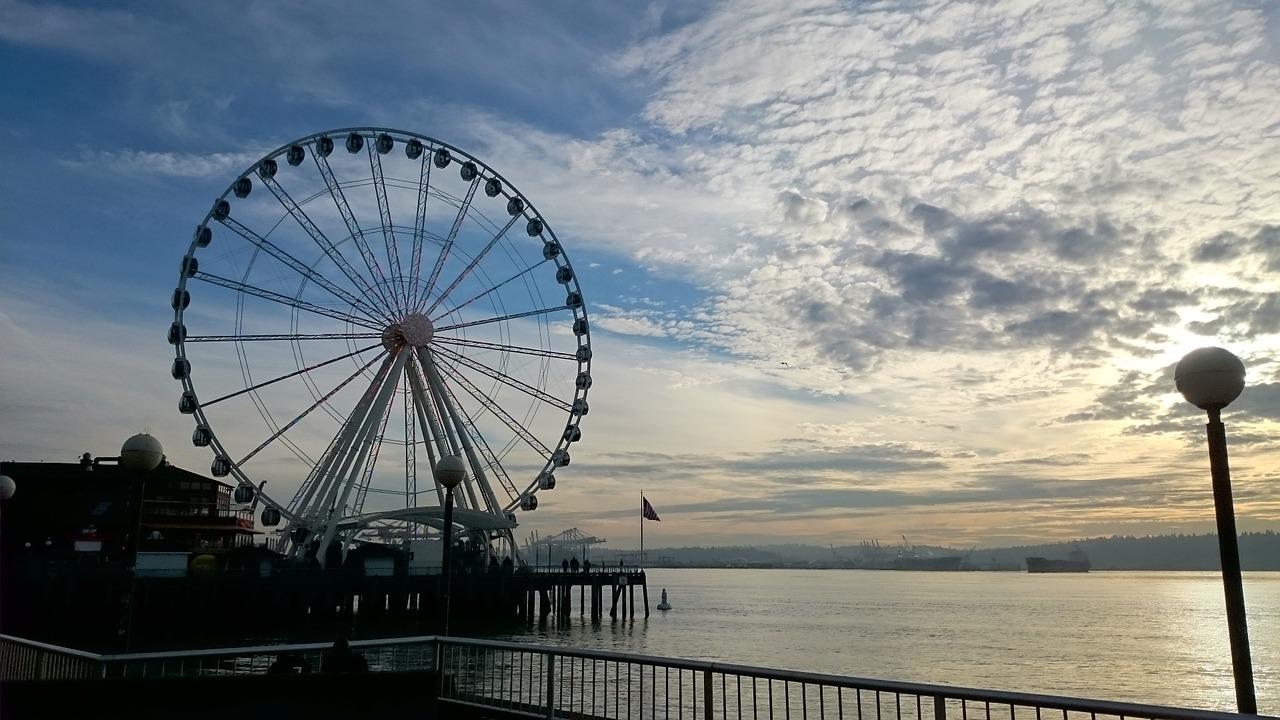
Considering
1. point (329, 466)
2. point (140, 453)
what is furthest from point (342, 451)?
point (140, 453)

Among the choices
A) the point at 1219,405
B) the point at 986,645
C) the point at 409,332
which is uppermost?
the point at 409,332

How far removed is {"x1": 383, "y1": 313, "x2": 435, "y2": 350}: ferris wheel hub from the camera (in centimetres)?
4078

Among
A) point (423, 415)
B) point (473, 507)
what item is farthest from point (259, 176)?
point (473, 507)

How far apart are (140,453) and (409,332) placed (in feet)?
97.3

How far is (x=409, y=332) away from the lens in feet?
134

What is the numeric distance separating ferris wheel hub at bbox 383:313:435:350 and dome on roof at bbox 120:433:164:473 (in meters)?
29.4

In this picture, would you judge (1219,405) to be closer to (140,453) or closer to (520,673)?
(520,673)

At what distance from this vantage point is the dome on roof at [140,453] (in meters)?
11.5

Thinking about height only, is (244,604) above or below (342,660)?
below

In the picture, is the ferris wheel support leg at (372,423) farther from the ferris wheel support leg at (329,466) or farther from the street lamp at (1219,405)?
the street lamp at (1219,405)

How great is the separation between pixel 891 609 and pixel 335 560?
195 feet

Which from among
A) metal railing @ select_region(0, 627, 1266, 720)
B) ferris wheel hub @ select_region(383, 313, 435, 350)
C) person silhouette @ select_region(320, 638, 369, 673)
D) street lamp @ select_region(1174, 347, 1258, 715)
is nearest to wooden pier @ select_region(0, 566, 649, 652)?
ferris wheel hub @ select_region(383, 313, 435, 350)

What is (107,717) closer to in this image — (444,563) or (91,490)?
(444,563)

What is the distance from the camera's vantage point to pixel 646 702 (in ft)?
91.0
